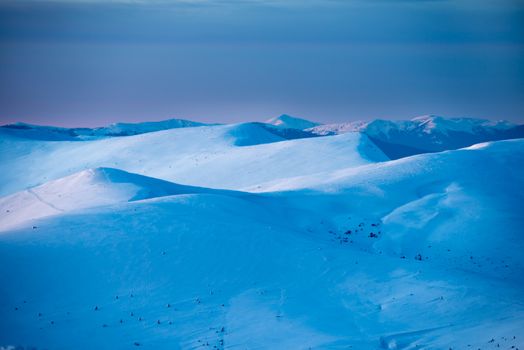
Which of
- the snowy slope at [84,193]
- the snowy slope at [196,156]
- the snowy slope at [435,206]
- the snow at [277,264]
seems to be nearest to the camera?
the snow at [277,264]

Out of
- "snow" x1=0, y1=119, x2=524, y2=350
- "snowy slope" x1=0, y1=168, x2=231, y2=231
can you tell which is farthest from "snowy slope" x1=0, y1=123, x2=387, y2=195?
"snow" x1=0, y1=119, x2=524, y2=350

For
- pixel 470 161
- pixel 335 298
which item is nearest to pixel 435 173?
pixel 470 161

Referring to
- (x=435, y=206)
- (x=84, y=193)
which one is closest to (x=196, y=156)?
(x=84, y=193)

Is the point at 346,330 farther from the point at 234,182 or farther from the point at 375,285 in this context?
Answer: the point at 234,182

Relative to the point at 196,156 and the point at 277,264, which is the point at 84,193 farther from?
the point at 196,156

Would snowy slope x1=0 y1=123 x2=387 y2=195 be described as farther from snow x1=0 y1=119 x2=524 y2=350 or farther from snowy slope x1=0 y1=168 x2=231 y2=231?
snow x1=0 y1=119 x2=524 y2=350

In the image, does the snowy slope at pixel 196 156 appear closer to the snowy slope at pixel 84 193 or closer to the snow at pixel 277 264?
the snowy slope at pixel 84 193

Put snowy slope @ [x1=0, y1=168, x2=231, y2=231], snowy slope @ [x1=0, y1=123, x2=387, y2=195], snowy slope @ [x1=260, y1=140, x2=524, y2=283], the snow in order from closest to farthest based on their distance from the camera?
the snow, snowy slope @ [x1=260, y1=140, x2=524, y2=283], snowy slope @ [x1=0, y1=168, x2=231, y2=231], snowy slope @ [x1=0, y1=123, x2=387, y2=195]

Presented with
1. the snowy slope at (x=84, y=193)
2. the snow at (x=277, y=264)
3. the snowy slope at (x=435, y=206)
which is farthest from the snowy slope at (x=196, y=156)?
the snow at (x=277, y=264)
